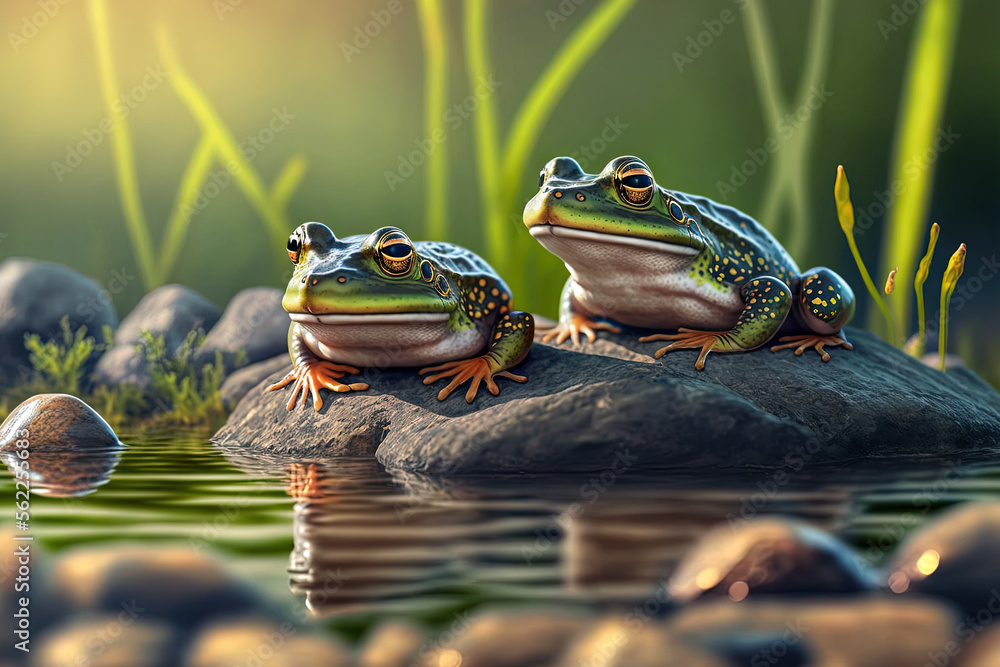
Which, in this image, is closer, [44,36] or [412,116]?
[412,116]

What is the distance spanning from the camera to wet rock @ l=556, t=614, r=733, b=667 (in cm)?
133

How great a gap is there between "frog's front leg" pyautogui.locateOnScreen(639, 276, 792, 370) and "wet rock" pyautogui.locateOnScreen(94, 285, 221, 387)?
505cm

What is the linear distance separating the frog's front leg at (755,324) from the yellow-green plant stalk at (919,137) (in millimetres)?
3738

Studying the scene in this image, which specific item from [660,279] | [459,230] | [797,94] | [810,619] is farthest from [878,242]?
[810,619]

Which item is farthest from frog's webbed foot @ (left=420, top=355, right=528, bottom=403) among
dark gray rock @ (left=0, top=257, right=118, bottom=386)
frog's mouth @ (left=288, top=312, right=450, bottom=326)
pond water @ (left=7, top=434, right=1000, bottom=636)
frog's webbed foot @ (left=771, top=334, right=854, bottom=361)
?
dark gray rock @ (left=0, top=257, right=118, bottom=386)

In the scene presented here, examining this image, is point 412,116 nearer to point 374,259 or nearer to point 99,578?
point 374,259

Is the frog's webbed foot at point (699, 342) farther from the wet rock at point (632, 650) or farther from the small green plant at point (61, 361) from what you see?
the small green plant at point (61, 361)

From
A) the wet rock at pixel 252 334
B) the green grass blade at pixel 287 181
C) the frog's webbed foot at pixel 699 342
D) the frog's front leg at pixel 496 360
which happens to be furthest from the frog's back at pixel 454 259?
the green grass blade at pixel 287 181

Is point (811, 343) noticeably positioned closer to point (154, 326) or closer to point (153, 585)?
point (153, 585)

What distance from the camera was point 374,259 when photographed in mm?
3881

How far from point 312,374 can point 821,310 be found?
8.22ft

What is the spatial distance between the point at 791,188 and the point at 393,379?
504cm

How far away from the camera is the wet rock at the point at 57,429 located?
4309mm

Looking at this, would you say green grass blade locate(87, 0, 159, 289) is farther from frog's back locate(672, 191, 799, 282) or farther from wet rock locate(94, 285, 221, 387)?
frog's back locate(672, 191, 799, 282)
